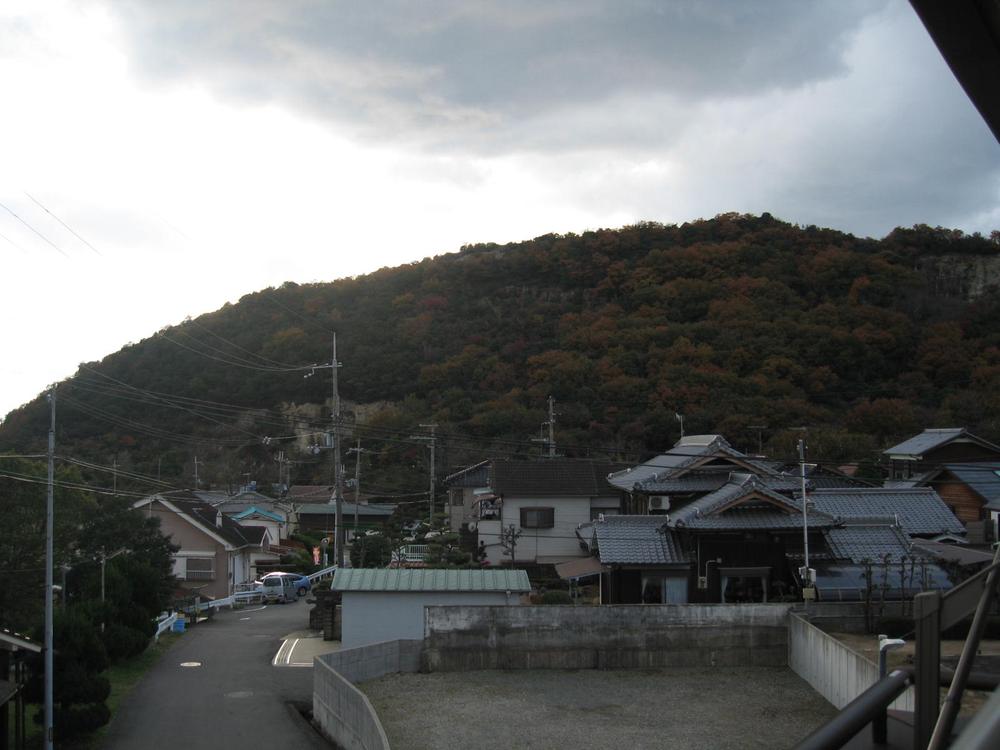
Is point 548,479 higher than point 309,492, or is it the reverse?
point 548,479

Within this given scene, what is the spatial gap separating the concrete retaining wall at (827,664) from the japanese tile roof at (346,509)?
31848mm

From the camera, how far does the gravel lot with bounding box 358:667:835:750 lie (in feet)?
40.5

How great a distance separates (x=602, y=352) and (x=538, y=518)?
660 inches

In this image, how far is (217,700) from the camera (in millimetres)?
16375

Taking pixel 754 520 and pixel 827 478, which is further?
pixel 827 478

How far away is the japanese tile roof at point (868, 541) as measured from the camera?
21.1 meters

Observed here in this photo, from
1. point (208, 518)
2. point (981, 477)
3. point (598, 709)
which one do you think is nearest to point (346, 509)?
point (208, 518)

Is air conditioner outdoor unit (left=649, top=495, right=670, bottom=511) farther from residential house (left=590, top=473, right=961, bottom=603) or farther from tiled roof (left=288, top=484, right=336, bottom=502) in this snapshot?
tiled roof (left=288, top=484, right=336, bottom=502)

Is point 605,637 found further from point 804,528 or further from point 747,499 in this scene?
point 747,499

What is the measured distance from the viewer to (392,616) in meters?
18.8

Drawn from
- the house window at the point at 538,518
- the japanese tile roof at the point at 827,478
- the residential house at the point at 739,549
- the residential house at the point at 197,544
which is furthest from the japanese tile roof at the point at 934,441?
the residential house at the point at 197,544

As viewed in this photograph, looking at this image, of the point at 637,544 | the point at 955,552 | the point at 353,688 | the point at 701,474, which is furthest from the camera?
the point at 701,474

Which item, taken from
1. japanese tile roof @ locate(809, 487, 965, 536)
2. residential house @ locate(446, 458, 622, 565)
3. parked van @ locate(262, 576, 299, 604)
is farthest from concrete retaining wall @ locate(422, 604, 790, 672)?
parked van @ locate(262, 576, 299, 604)

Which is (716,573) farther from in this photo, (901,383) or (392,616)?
(901,383)
